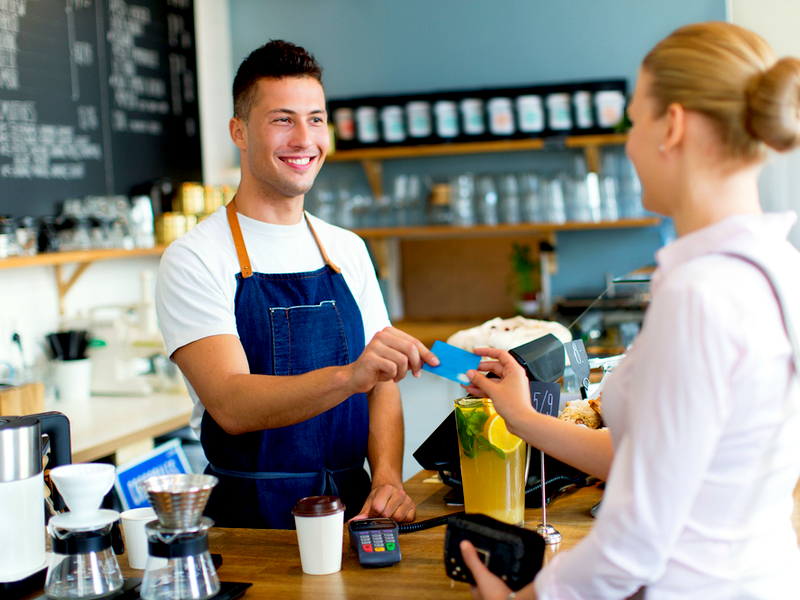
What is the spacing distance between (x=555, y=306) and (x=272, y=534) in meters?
2.82

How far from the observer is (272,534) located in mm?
1357

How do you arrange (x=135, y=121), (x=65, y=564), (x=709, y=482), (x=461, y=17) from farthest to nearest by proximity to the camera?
(x=461, y=17) < (x=135, y=121) < (x=65, y=564) < (x=709, y=482)

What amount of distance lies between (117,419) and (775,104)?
269cm

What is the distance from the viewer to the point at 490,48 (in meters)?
4.32

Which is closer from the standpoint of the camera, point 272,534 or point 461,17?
point 272,534

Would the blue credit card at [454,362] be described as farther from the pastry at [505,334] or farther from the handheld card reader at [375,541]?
the pastry at [505,334]

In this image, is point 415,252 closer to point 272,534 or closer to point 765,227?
point 272,534

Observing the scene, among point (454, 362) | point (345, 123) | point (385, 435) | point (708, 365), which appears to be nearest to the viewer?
point (708, 365)

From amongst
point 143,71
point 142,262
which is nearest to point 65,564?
point 142,262

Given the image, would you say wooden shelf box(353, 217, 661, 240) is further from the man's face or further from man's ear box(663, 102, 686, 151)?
man's ear box(663, 102, 686, 151)

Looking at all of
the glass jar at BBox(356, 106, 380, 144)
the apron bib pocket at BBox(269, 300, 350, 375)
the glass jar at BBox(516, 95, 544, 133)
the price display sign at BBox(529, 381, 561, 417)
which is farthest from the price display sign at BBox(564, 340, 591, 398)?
the glass jar at BBox(356, 106, 380, 144)

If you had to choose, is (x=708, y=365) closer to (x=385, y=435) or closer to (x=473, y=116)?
(x=385, y=435)

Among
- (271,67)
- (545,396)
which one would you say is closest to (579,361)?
(545,396)

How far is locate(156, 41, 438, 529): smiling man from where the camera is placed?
1.55 metres
